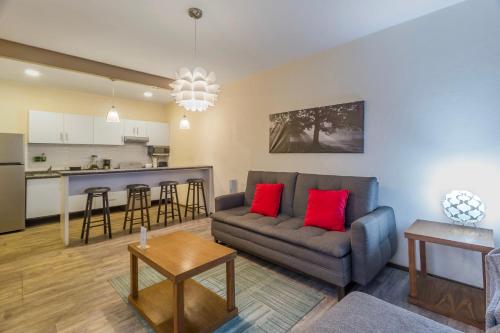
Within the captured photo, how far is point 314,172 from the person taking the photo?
3.29m

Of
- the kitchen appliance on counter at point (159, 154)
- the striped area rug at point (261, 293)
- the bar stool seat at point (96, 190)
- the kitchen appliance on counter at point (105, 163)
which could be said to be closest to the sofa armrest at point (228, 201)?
the striped area rug at point (261, 293)

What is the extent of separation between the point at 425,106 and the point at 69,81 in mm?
5570

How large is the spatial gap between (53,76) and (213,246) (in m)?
4.37

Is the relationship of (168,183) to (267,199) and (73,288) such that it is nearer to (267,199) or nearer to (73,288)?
(267,199)

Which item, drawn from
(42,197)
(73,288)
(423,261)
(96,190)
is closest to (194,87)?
(73,288)

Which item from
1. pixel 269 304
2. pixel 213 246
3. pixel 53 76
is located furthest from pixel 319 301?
pixel 53 76

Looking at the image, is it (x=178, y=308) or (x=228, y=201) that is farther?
(x=228, y=201)

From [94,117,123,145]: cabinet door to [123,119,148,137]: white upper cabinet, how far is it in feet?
0.37

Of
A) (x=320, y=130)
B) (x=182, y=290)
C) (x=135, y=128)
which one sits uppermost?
(x=135, y=128)

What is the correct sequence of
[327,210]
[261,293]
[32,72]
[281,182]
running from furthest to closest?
[32,72] < [281,182] < [327,210] < [261,293]

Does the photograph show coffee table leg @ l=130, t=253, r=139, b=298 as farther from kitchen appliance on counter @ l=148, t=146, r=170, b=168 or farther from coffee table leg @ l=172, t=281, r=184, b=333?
kitchen appliance on counter @ l=148, t=146, r=170, b=168

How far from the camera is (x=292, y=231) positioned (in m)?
2.39

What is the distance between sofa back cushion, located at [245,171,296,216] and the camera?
3120 millimetres

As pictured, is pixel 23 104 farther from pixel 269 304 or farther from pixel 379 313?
pixel 379 313
